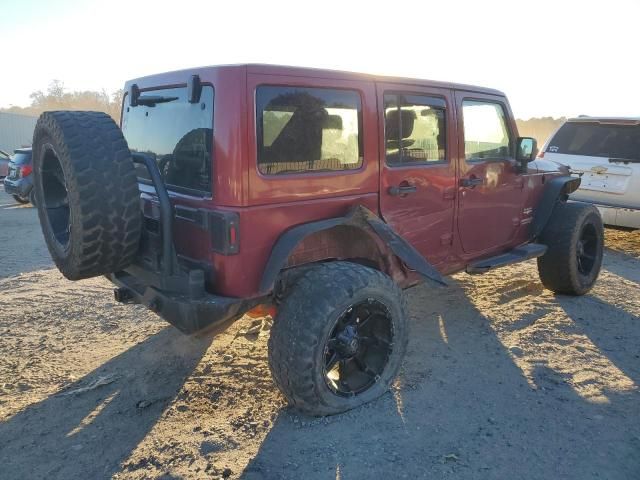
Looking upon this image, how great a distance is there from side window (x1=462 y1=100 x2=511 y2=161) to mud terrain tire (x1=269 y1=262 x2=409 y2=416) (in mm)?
1635

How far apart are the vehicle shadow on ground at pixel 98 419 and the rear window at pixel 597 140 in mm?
5689

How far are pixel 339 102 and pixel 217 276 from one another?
1287 millimetres

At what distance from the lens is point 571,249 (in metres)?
4.76

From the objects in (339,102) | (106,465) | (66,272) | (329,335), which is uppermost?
(339,102)

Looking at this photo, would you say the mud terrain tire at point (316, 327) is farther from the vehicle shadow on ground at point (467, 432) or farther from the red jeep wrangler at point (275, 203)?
the vehicle shadow on ground at point (467, 432)

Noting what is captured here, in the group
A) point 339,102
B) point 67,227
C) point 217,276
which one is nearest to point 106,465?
point 217,276

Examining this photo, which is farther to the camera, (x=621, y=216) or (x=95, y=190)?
(x=621, y=216)

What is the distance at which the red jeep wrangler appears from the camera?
2703mm

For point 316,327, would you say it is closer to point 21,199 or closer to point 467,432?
point 467,432

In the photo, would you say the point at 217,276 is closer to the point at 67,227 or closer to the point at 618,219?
the point at 67,227

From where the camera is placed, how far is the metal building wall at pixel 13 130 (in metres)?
27.6

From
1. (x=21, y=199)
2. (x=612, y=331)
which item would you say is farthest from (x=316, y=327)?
(x=21, y=199)

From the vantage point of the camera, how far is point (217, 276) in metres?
2.79

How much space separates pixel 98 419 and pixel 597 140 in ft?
22.1
